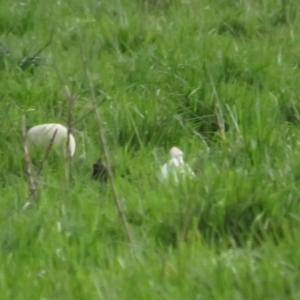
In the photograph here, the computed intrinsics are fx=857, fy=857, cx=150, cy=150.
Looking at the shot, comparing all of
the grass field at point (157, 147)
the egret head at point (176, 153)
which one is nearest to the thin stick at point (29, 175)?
the grass field at point (157, 147)

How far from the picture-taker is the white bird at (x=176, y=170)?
3039 millimetres

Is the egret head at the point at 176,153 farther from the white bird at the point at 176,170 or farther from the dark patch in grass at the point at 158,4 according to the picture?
the dark patch in grass at the point at 158,4

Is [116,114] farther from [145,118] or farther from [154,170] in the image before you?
[154,170]

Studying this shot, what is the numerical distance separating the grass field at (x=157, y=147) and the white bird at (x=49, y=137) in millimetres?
70

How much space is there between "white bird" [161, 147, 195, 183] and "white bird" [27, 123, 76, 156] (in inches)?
18.0

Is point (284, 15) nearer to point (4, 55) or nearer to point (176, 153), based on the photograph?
point (4, 55)

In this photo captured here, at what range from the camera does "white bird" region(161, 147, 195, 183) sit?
304 cm

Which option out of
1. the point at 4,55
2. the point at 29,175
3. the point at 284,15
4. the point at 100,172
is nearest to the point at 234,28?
the point at 284,15

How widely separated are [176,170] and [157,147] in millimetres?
A: 663

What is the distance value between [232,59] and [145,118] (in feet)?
2.81

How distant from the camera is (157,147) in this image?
3734 millimetres

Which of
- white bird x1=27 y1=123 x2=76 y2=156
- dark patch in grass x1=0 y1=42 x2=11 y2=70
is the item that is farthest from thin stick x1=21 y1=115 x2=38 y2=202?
dark patch in grass x1=0 y1=42 x2=11 y2=70

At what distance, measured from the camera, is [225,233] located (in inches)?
111

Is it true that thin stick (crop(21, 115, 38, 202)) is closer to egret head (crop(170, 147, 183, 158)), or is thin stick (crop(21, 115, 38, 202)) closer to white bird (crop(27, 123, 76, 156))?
white bird (crop(27, 123, 76, 156))
